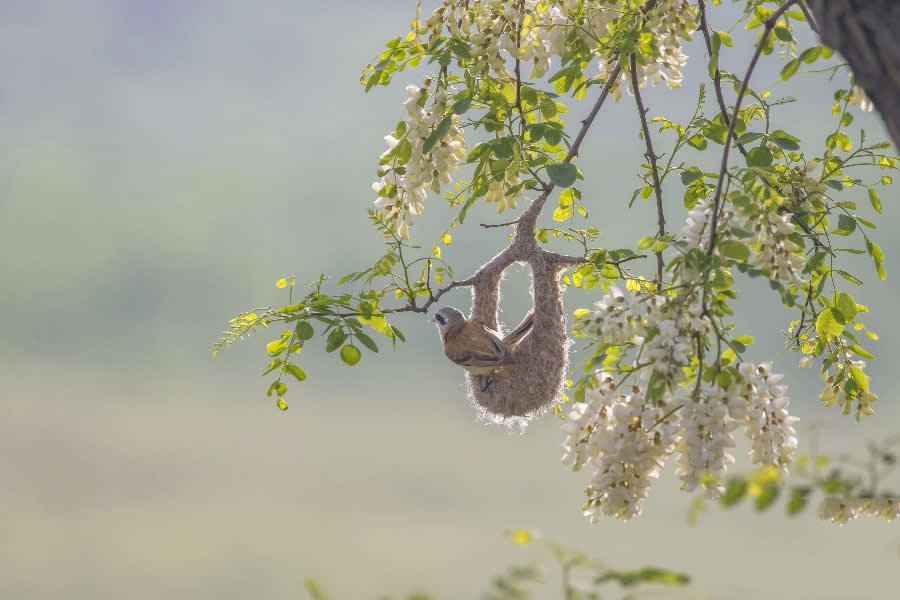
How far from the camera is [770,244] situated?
4.94 ft

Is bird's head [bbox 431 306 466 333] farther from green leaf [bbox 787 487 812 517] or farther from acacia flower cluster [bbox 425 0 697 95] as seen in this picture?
green leaf [bbox 787 487 812 517]

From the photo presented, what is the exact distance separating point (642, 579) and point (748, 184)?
2.66 feet

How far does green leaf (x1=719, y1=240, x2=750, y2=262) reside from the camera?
137 cm

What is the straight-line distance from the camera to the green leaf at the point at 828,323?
6.16 feet

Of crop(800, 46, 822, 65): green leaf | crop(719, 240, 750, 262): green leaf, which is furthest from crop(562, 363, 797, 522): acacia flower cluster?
crop(800, 46, 822, 65): green leaf

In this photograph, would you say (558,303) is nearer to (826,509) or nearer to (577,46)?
(577,46)

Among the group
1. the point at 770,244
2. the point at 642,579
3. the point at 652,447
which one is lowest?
the point at 642,579

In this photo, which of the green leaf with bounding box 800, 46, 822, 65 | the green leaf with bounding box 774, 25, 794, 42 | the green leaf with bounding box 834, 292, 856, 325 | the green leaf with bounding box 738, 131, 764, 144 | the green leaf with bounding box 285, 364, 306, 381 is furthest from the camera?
the green leaf with bounding box 285, 364, 306, 381

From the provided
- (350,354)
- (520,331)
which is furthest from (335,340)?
(520,331)

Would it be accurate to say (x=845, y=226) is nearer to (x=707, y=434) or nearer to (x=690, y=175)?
(x=690, y=175)

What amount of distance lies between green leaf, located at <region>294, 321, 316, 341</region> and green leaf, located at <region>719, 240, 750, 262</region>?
801mm

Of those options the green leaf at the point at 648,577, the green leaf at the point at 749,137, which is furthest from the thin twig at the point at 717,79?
the green leaf at the point at 648,577

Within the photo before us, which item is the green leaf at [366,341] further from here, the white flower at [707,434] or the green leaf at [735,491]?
the green leaf at [735,491]

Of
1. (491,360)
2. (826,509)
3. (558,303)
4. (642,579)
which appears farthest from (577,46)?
(642,579)
